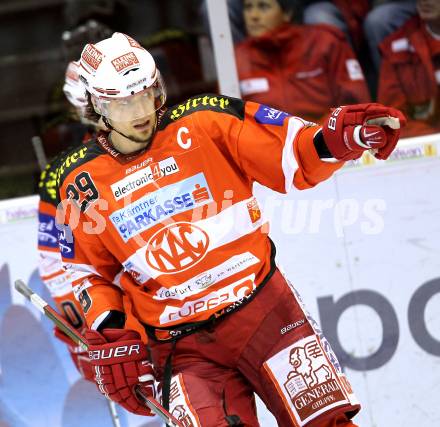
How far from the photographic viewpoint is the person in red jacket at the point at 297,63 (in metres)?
4.39

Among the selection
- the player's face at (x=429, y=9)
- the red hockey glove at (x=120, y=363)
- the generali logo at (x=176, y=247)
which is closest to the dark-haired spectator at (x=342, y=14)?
the player's face at (x=429, y=9)

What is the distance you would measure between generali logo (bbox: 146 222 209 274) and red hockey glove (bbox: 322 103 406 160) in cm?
49

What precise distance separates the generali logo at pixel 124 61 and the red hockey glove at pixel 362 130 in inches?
23.4

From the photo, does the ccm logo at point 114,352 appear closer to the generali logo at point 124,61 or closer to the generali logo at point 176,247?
the generali logo at point 176,247

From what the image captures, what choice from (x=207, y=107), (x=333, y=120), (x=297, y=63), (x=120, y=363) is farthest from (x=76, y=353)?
(x=333, y=120)

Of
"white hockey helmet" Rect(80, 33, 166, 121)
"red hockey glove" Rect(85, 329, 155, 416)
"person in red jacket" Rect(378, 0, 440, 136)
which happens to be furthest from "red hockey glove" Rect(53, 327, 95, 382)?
"person in red jacket" Rect(378, 0, 440, 136)

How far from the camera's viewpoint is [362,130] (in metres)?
2.58

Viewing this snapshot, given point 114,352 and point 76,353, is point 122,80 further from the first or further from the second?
point 76,353

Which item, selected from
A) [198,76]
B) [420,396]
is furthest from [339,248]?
[198,76]

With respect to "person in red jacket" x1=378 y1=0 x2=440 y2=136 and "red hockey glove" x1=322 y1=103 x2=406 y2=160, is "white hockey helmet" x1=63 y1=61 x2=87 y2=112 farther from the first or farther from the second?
"red hockey glove" x1=322 y1=103 x2=406 y2=160

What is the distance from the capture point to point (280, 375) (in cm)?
290

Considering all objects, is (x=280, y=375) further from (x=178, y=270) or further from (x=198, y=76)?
(x=198, y=76)

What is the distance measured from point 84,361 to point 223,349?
41.2 inches

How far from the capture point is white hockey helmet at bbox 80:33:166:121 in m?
2.90
